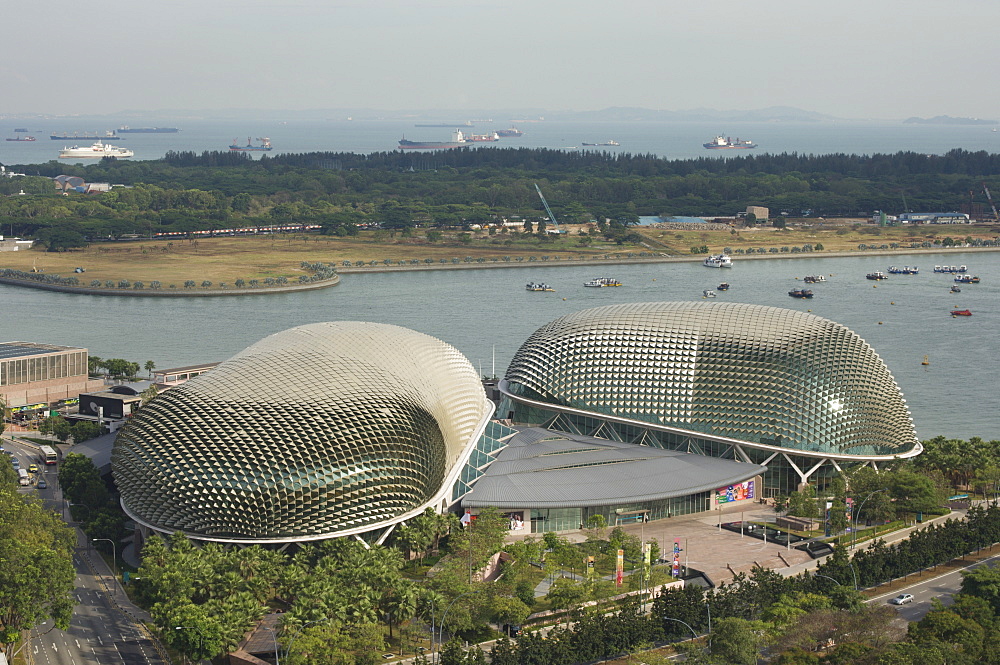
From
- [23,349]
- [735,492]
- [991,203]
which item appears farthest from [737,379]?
[991,203]

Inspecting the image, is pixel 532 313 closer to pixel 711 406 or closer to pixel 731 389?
pixel 711 406

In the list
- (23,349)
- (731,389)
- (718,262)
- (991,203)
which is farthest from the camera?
(991,203)

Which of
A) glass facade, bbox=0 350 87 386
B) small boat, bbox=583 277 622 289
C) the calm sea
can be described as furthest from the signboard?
small boat, bbox=583 277 622 289

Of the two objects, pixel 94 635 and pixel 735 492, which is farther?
pixel 735 492

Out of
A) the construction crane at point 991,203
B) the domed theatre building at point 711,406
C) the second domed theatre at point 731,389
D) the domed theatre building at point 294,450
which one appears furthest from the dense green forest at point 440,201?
the domed theatre building at point 294,450

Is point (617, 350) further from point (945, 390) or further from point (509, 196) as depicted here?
point (509, 196)

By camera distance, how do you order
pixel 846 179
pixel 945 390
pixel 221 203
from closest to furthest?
pixel 945 390 → pixel 221 203 → pixel 846 179

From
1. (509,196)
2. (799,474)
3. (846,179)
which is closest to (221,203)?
(509,196)

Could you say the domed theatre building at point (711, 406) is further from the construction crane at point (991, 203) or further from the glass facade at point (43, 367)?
the construction crane at point (991, 203)
